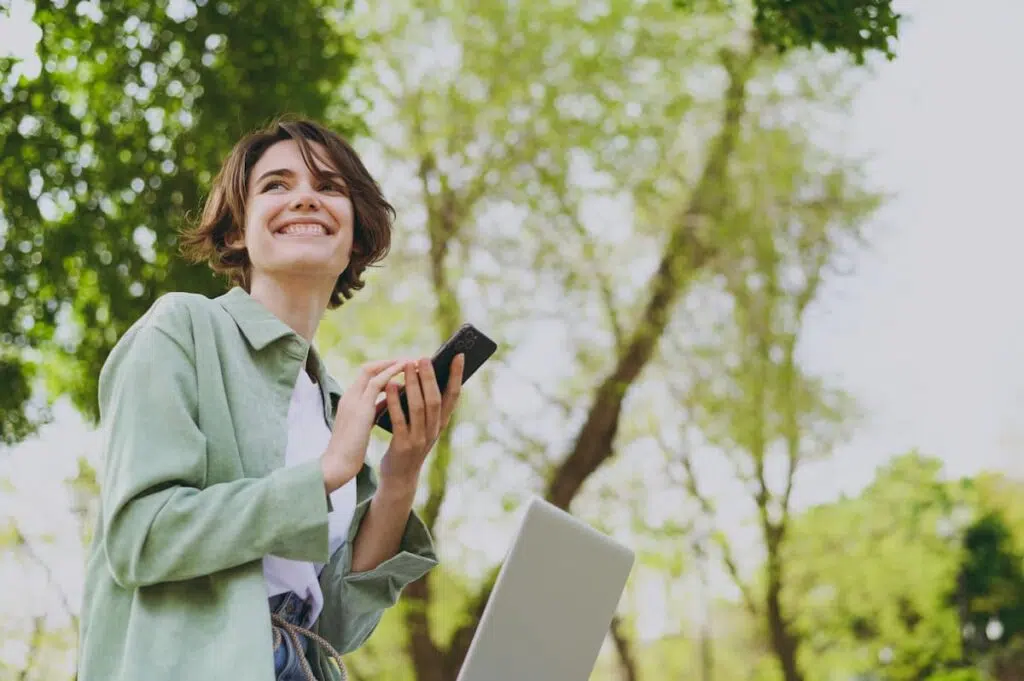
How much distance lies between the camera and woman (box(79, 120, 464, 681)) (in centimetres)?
138

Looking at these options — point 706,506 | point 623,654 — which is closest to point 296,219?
point 706,506

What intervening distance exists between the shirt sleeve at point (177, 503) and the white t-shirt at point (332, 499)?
7.2 inches

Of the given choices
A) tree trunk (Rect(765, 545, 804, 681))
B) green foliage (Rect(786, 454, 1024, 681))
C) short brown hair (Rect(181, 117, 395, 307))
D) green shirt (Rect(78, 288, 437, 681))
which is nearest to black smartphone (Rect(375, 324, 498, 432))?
green shirt (Rect(78, 288, 437, 681))

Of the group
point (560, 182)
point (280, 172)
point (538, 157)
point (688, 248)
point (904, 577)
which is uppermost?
point (538, 157)

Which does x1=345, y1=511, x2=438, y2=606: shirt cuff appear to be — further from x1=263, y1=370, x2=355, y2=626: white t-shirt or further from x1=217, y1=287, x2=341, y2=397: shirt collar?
x1=217, y1=287, x2=341, y2=397: shirt collar

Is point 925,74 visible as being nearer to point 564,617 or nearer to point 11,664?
point 11,664

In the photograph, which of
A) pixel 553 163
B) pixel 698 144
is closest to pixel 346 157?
pixel 553 163

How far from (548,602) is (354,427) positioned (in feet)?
1.17

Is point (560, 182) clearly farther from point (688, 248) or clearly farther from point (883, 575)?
point (883, 575)

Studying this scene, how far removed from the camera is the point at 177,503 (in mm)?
1386

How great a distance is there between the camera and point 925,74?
54.1 ft

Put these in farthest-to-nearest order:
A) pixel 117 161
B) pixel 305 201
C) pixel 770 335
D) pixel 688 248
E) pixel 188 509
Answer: pixel 770 335 < pixel 688 248 < pixel 117 161 < pixel 305 201 < pixel 188 509

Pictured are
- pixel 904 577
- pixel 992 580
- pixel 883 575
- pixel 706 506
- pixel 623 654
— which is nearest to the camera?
pixel 706 506

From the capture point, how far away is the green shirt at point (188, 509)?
138cm
